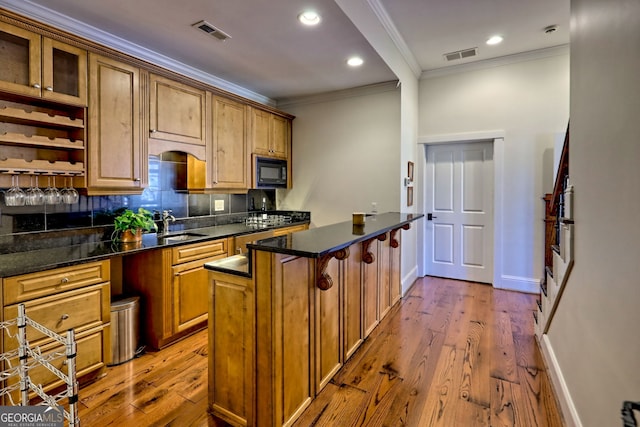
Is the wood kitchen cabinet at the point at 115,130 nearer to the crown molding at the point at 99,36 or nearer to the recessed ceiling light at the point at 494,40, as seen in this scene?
the crown molding at the point at 99,36

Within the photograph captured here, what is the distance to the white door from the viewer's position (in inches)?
170

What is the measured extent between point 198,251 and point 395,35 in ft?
9.49

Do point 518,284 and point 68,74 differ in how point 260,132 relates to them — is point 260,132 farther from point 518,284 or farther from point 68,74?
point 518,284

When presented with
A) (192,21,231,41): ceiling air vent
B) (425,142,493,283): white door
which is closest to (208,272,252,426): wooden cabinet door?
(192,21,231,41): ceiling air vent

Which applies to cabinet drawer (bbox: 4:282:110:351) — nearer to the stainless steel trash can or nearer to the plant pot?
the stainless steel trash can

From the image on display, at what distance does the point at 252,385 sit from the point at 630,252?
173 cm

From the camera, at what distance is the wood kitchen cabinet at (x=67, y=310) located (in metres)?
1.82

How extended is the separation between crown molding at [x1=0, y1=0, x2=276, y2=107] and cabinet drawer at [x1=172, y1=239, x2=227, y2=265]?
1.75m

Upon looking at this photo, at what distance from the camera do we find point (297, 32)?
8.80ft

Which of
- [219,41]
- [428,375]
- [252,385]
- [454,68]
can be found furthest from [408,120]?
[252,385]

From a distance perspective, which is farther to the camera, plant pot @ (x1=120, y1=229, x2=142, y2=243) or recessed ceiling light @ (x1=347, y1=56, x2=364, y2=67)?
recessed ceiling light @ (x1=347, y1=56, x2=364, y2=67)

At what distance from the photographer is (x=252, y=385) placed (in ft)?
5.55

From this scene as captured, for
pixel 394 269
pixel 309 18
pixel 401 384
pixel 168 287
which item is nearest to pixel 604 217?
pixel 401 384

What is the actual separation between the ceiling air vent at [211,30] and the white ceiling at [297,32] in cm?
5
